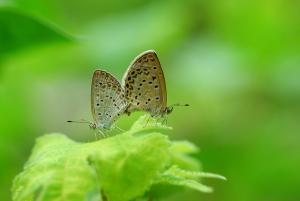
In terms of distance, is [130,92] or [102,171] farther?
[130,92]

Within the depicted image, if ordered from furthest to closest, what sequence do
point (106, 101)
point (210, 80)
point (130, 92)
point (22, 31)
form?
point (210, 80) < point (22, 31) < point (130, 92) < point (106, 101)

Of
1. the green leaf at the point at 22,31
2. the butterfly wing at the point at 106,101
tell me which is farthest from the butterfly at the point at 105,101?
the green leaf at the point at 22,31

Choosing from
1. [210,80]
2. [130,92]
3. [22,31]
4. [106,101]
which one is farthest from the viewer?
[210,80]

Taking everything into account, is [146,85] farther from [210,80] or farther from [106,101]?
[210,80]

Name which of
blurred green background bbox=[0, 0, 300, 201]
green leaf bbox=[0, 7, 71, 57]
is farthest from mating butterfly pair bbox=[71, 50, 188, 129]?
blurred green background bbox=[0, 0, 300, 201]

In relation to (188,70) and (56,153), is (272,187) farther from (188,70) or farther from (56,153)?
(56,153)

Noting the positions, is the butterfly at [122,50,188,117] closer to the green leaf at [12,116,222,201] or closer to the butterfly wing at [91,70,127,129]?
the butterfly wing at [91,70,127,129]

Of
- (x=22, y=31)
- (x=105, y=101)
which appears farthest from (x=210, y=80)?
(x=105, y=101)

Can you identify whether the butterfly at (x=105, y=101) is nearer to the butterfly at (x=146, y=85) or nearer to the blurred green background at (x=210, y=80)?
the butterfly at (x=146, y=85)
